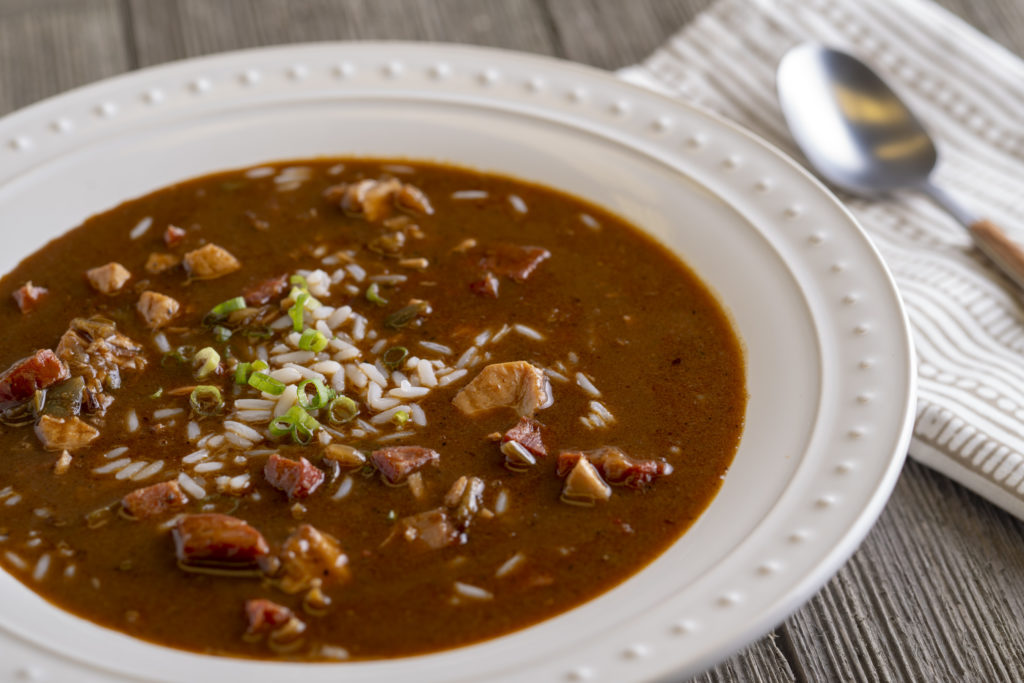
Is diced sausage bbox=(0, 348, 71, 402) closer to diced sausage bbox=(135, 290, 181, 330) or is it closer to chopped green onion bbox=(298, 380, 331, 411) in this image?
diced sausage bbox=(135, 290, 181, 330)

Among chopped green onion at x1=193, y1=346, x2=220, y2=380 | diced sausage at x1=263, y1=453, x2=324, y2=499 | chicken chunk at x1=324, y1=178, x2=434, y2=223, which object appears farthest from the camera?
chicken chunk at x1=324, y1=178, x2=434, y2=223

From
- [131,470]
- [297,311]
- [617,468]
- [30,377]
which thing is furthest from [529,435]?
[30,377]

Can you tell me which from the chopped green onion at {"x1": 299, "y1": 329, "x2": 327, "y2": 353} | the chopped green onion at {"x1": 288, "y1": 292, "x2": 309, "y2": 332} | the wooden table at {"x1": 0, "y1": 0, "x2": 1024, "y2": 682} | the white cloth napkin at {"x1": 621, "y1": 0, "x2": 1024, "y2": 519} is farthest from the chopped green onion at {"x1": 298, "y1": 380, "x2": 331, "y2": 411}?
the white cloth napkin at {"x1": 621, "y1": 0, "x2": 1024, "y2": 519}

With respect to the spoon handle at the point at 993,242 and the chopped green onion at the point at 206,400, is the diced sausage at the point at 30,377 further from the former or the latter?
the spoon handle at the point at 993,242

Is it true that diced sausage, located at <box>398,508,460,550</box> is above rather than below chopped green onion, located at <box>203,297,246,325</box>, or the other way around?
below

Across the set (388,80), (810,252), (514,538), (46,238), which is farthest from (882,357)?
(46,238)

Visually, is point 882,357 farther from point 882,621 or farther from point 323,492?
point 323,492

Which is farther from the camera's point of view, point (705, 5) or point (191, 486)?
point (705, 5)

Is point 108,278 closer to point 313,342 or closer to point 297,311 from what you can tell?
point 297,311
